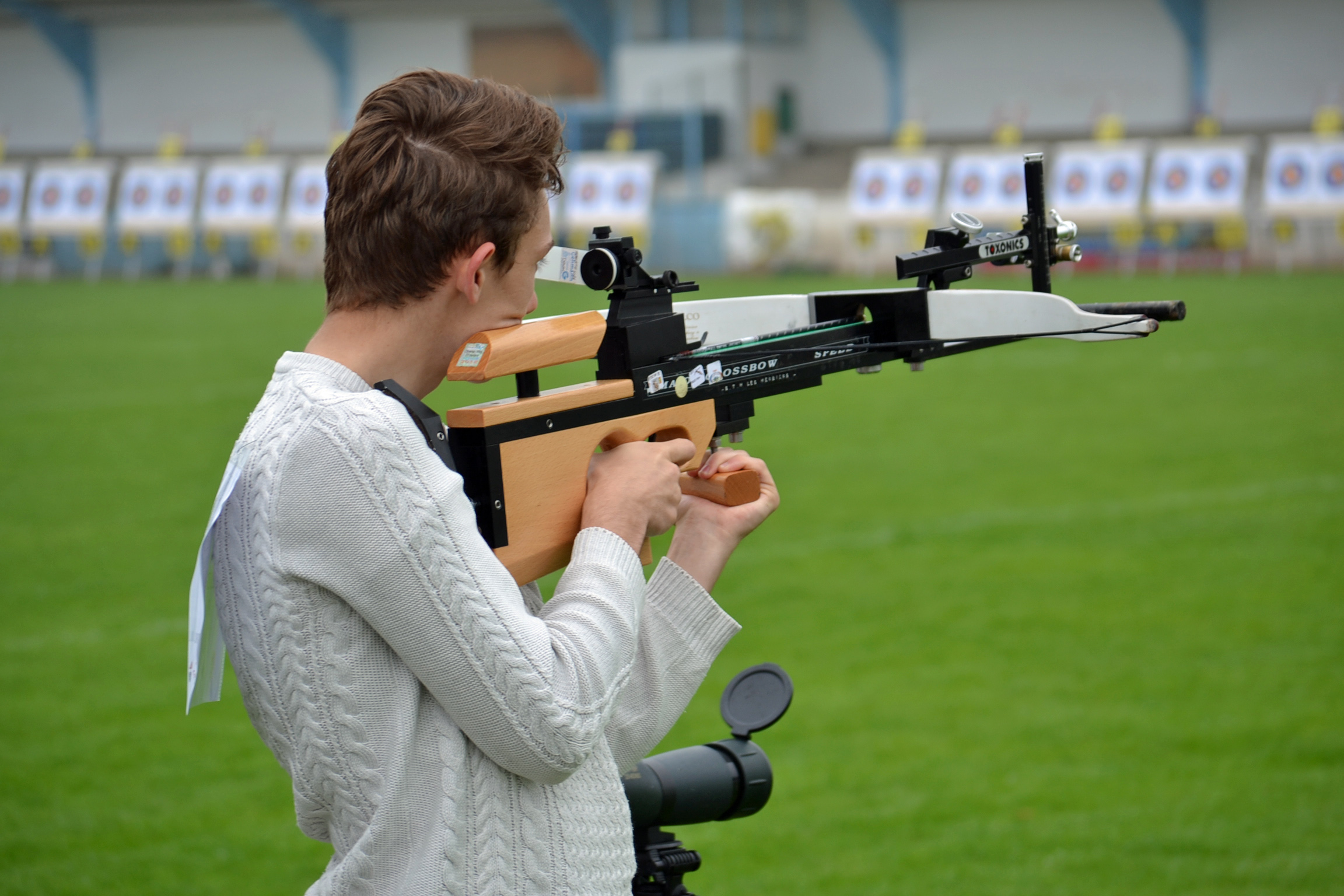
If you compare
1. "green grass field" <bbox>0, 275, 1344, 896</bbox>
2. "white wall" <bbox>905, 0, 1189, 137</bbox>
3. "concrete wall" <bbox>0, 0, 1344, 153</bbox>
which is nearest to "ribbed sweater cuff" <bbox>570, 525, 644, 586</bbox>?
"green grass field" <bbox>0, 275, 1344, 896</bbox>

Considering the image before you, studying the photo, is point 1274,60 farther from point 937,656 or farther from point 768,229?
point 937,656

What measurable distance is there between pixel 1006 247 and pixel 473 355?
0.60m

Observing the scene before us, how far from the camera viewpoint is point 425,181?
0.98 meters

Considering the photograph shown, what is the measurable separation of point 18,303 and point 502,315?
13.7 m

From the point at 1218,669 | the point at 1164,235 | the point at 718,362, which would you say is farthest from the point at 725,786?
the point at 1164,235

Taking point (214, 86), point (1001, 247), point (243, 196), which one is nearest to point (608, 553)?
point (1001, 247)

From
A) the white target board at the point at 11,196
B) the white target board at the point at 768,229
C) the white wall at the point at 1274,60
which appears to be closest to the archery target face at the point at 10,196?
the white target board at the point at 11,196

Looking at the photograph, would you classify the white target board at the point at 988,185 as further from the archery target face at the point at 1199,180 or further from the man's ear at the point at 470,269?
the man's ear at the point at 470,269

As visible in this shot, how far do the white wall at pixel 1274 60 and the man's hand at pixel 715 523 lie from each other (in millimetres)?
16430

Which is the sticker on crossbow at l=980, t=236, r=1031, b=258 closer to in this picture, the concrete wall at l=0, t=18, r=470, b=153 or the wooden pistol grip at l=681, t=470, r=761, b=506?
the wooden pistol grip at l=681, t=470, r=761, b=506

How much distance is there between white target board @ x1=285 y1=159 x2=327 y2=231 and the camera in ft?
55.9

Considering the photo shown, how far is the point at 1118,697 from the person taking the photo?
3.22m

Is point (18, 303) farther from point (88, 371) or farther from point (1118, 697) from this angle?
point (1118, 697)

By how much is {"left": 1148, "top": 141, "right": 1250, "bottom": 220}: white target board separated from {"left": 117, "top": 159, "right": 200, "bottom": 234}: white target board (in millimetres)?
11279
